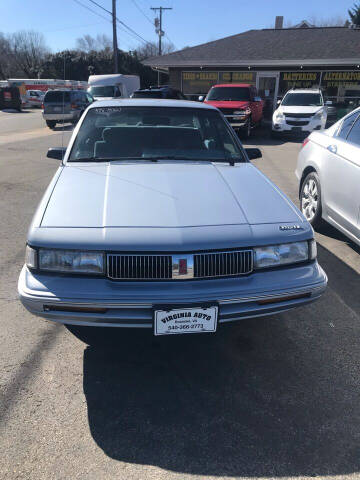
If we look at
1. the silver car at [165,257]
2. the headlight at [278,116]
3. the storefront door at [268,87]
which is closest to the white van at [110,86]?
the storefront door at [268,87]

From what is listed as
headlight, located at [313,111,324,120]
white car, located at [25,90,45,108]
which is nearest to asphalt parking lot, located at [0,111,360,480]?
headlight, located at [313,111,324,120]

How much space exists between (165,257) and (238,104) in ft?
41.0

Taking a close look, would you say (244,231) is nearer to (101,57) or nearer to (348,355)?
(348,355)

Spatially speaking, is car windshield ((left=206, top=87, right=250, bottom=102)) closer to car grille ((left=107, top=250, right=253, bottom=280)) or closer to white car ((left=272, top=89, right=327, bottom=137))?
white car ((left=272, top=89, right=327, bottom=137))

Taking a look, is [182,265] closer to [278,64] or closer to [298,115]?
[298,115]

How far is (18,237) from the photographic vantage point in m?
4.78

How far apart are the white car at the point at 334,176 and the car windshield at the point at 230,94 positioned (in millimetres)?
10017

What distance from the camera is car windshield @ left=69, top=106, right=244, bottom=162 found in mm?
3543

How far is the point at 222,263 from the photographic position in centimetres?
226

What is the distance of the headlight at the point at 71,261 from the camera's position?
7.30 ft

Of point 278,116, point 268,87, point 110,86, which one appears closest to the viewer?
point 278,116

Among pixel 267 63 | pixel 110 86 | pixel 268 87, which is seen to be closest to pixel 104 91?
pixel 110 86

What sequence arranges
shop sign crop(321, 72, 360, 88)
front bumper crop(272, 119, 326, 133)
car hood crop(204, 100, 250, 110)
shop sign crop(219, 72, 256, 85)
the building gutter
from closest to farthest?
car hood crop(204, 100, 250, 110) → front bumper crop(272, 119, 326, 133) → the building gutter → shop sign crop(321, 72, 360, 88) → shop sign crop(219, 72, 256, 85)

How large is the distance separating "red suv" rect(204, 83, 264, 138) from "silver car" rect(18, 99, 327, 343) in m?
11.3
